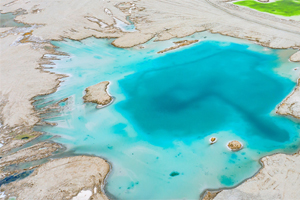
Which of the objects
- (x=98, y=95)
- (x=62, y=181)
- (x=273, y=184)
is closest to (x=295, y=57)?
(x=273, y=184)

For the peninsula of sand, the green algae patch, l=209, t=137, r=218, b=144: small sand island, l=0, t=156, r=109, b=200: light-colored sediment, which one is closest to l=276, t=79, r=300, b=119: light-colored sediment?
the peninsula of sand

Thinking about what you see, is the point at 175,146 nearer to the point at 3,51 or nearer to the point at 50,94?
the point at 50,94

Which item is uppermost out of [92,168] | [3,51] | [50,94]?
[3,51]

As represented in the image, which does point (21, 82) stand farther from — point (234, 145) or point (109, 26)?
point (234, 145)

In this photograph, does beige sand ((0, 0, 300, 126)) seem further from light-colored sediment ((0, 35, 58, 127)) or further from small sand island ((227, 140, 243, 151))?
small sand island ((227, 140, 243, 151))

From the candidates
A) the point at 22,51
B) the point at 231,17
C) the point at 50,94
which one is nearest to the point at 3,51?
the point at 22,51

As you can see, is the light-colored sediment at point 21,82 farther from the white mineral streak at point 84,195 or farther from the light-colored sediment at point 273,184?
the light-colored sediment at point 273,184

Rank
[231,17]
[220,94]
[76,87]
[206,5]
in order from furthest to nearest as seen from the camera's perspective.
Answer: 1. [206,5]
2. [231,17]
3. [76,87]
4. [220,94]
